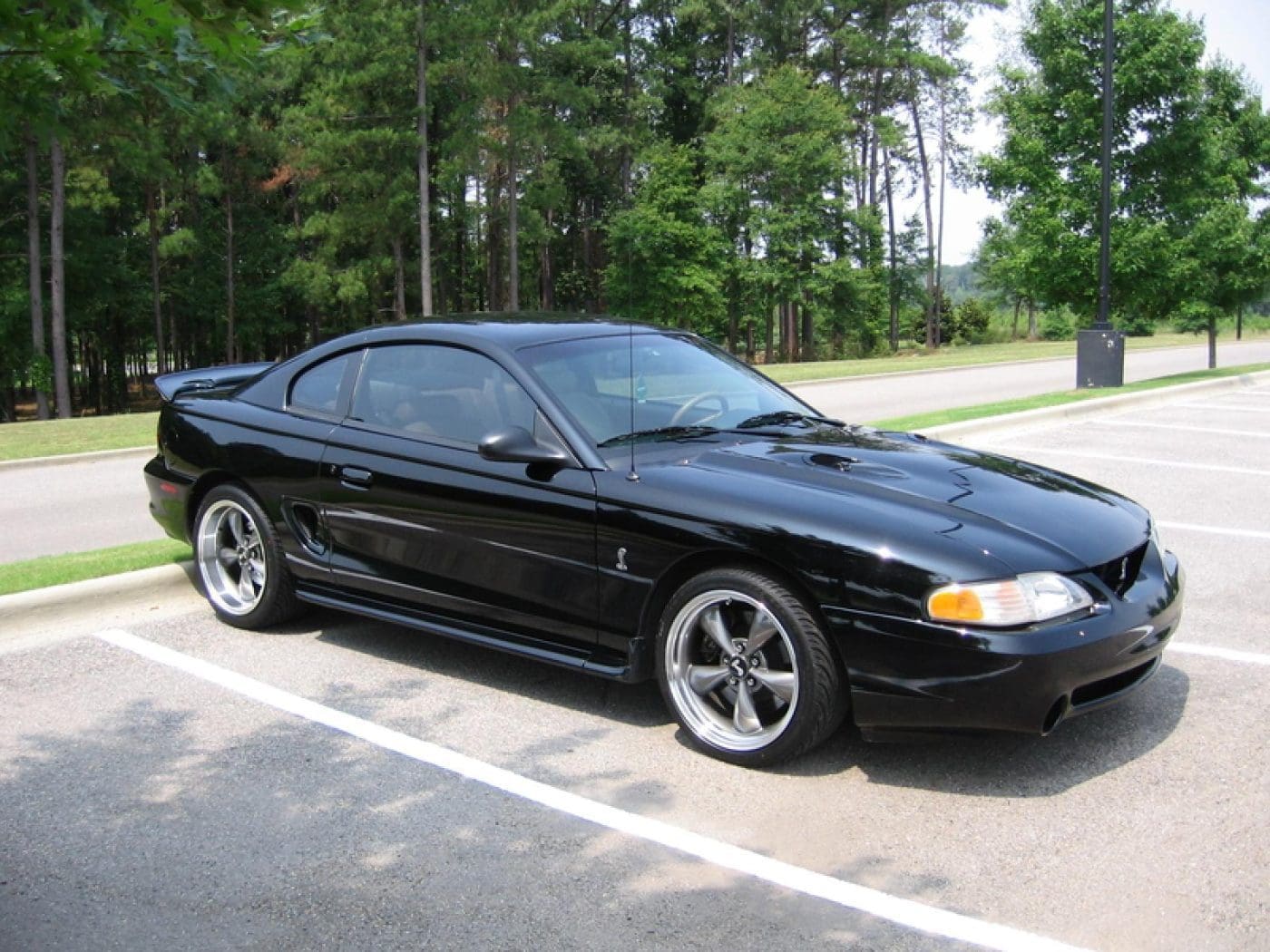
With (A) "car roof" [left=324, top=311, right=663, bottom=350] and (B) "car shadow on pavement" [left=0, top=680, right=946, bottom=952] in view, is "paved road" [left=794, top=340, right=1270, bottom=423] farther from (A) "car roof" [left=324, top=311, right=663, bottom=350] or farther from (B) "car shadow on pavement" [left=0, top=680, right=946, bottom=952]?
(B) "car shadow on pavement" [left=0, top=680, right=946, bottom=952]

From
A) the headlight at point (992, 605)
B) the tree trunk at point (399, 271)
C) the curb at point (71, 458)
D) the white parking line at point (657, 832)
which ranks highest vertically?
the tree trunk at point (399, 271)

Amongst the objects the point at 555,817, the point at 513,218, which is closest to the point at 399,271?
the point at 513,218

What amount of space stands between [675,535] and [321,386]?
2280mm

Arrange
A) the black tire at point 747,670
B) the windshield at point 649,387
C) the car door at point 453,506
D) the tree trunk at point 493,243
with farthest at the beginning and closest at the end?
the tree trunk at point 493,243
the windshield at point 649,387
the car door at point 453,506
the black tire at point 747,670

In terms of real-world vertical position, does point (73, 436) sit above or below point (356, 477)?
below

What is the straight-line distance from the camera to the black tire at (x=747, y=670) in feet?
13.1

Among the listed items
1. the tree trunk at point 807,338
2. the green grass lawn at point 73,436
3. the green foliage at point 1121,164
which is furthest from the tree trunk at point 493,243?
the green grass lawn at point 73,436

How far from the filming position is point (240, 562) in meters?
5.92

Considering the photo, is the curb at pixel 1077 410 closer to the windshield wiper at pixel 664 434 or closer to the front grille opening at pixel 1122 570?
the windshield wiper at pixel 664 434

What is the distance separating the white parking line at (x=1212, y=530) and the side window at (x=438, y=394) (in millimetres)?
5237

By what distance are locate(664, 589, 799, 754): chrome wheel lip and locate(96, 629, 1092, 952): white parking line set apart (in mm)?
531

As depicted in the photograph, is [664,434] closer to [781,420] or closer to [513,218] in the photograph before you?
[781,420]

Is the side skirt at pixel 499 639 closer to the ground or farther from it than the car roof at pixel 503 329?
closer to the ground

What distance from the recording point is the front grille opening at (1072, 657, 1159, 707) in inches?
156
